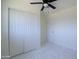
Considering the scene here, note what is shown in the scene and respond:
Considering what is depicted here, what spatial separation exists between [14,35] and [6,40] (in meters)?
0.43

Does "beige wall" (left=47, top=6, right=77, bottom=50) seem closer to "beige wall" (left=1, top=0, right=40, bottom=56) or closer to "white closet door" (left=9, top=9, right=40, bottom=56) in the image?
"white closet door" (left=9, top=9, right=40, bottom=56)

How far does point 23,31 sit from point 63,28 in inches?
102

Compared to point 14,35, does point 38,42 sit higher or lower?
lower

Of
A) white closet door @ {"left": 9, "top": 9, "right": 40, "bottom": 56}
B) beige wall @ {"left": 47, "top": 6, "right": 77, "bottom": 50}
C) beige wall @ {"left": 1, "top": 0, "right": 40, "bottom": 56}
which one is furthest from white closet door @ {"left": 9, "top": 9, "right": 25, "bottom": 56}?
beige wall @ {"left": 47, "top": 6, "right": 77, "bottom": 50}

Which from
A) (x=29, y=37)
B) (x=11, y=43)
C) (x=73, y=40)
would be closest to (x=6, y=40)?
(x=11, y=43)

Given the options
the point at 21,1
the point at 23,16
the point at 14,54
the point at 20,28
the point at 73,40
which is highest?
the point at 21,1

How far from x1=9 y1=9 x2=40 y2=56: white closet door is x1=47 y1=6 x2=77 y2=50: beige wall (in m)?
1.64

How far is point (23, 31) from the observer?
407 cm

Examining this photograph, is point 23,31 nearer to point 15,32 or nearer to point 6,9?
point 15,32

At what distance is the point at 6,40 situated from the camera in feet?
11.0

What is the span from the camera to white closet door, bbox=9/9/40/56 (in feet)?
11.9

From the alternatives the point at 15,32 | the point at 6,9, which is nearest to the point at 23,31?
the point at 15,32

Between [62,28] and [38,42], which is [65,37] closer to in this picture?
[62,28]

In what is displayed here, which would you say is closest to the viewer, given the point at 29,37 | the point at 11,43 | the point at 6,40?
the point at 6,40
